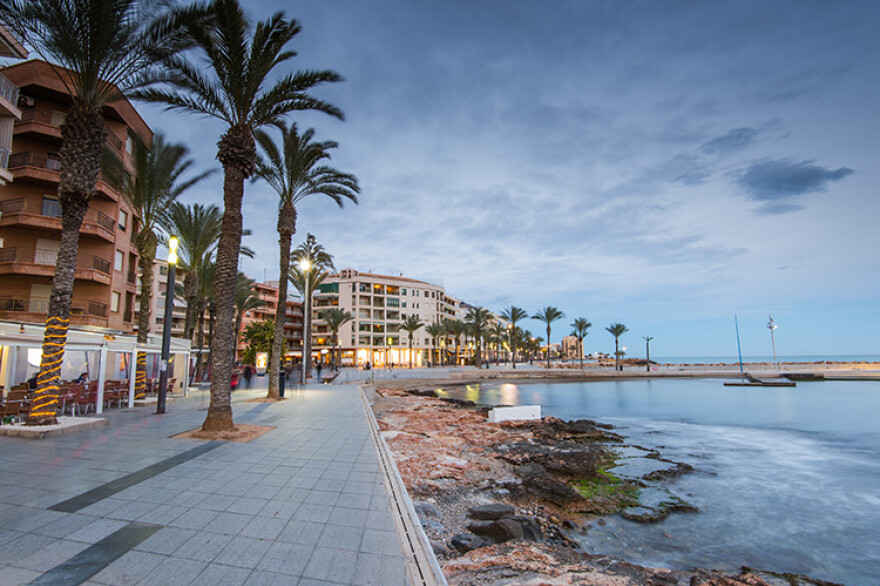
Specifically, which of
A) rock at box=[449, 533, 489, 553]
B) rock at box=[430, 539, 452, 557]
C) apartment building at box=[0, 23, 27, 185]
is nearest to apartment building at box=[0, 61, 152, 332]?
apartment building at box=[0, 23, 27, 185]

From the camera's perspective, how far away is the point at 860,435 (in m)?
22.5

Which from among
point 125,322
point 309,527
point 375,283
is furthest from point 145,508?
point 375,283

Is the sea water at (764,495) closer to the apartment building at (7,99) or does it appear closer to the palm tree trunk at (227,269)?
the palm tree trunk at (227,269)

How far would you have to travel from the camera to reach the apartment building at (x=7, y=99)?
52.5 feet

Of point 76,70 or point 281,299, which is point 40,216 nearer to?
point 281,299

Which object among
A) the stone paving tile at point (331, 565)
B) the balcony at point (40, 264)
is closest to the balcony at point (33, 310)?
the balcony at point (40, 264)

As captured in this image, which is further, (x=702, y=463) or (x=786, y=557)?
(x=702, y=463)

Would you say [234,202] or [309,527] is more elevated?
[234,202]

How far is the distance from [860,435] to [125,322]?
4523 centimetres

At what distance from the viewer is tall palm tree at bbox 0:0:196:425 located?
9773 millimetres

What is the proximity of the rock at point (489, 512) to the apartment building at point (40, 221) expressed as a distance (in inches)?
974

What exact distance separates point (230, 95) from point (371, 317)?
6772cm

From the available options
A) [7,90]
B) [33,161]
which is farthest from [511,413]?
[33,161]

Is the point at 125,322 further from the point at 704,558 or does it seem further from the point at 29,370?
the point at 704,558
